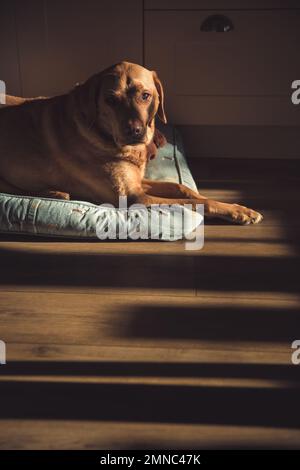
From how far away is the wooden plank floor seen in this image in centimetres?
99

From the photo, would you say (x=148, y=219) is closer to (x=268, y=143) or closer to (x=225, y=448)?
(x=225, y=448)

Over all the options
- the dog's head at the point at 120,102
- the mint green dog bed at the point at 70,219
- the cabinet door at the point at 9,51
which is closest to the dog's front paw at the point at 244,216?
the mint green dog bed at the point at 70,219

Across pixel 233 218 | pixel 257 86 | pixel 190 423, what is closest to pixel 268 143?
pixel 257 86

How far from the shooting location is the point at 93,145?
197 cm

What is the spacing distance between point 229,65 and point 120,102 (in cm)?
111

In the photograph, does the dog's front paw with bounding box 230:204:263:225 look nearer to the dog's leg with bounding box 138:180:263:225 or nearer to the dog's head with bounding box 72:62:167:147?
the dog's leg with bounding box 138:180:263:225

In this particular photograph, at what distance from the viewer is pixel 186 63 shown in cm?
273

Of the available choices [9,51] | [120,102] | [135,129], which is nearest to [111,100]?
[120,102]

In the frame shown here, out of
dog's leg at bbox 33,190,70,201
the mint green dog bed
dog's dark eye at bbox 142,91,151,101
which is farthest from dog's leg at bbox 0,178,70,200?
dog's dark eye at bbox 142,91,151,101

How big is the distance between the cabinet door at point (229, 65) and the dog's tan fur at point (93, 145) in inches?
30.2

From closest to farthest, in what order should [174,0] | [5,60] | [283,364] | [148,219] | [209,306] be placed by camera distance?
[283,364]
[209,306]
[148,219]
[174,0]
[5,60]
